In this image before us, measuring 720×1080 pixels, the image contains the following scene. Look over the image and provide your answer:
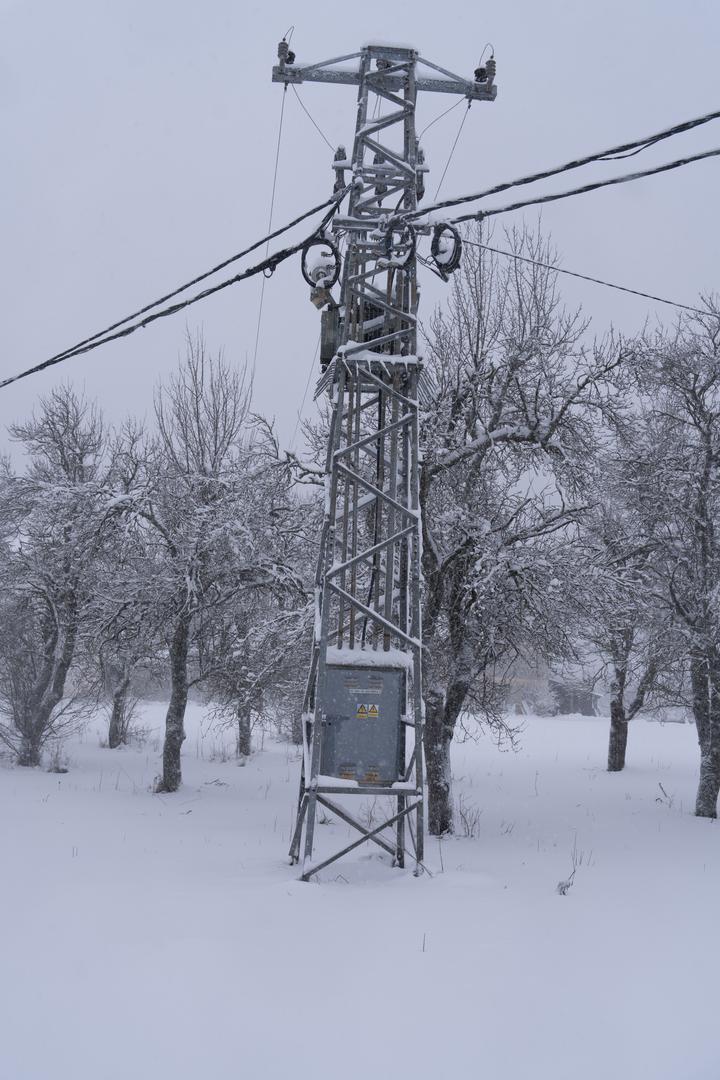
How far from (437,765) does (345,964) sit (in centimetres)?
628

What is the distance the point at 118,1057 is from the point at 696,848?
29.4 ft

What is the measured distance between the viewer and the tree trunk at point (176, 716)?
1583 centimetres

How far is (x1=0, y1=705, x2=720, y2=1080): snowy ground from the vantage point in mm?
3541

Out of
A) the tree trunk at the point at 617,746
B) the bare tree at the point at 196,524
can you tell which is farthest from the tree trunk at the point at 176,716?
the tree trunk at the point at 617,746

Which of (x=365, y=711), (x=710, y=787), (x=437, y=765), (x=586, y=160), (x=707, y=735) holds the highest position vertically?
(x=586, y=160)

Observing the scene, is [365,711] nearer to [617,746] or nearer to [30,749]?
[30,749]

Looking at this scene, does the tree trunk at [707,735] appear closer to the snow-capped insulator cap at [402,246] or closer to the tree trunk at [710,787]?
the tree trunk at [710,787]

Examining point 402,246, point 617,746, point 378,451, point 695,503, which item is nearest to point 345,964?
point 378,451

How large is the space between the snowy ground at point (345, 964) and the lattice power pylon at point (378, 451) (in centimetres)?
89

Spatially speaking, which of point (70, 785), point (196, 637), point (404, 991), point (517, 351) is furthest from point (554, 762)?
point (404, 991)

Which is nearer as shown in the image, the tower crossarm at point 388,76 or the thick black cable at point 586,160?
the thick black cable at point 586,160

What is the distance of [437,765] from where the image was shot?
10.6m

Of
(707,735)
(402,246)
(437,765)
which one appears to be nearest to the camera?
(402,246)

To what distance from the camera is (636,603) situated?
38.8 ft
